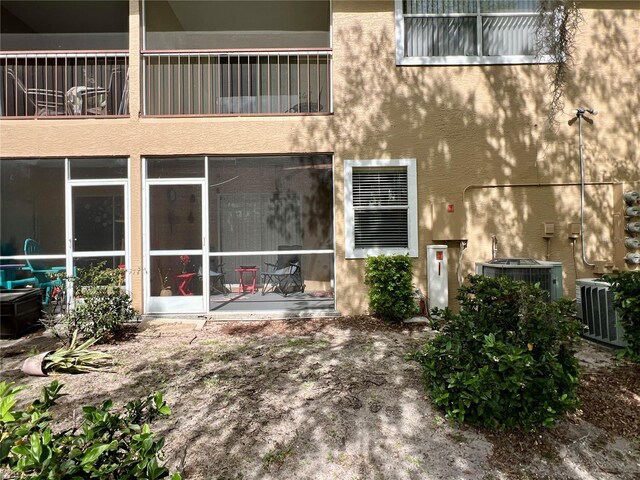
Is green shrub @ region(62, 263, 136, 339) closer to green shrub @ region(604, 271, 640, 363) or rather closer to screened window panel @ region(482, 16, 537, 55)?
green shrub @ region(604, 271, 640, 363)

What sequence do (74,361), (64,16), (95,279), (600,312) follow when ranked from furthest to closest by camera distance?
1. (64,16)
2. (95,279)
3. (600,312)
4. (74,361)

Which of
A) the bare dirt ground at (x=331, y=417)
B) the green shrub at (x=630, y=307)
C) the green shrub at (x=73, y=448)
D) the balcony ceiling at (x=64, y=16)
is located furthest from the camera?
the balcony ceiling at (x=64, y=16)

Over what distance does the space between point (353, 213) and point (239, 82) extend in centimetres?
307

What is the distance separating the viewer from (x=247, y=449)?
109 inches

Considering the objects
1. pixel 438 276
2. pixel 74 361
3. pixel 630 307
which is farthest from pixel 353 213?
pixel 74 361

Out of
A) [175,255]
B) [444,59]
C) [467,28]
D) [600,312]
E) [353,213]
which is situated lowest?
[600,312]

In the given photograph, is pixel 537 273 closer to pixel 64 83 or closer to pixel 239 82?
pixel 239 82

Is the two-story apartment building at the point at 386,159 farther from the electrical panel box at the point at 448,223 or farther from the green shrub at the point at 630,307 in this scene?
the green shrub at the point at 630,307

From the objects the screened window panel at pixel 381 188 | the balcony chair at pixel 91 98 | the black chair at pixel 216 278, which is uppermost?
the balcony chair at pixel 91 98

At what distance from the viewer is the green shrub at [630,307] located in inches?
153

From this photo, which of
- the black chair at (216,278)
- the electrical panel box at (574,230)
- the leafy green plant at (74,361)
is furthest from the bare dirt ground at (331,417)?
the electrical panel box at (574,230)

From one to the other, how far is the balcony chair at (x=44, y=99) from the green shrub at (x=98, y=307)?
10.7 feet

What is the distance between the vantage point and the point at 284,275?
22.4 feet

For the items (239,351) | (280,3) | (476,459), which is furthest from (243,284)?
(280,3)
